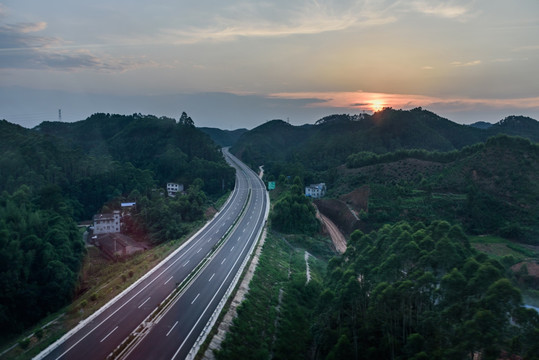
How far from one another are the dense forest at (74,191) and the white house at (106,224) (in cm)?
173

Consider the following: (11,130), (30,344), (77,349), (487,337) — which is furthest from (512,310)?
(11,130)

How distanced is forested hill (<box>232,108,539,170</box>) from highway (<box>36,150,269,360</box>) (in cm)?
6038

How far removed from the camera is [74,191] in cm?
5950

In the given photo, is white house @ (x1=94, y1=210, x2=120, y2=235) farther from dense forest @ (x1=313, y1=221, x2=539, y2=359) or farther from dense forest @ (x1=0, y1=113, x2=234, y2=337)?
dense forest @ (x1=313, y1=221, x2=539, y2=359)

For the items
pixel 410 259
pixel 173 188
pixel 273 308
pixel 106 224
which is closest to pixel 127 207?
pixel 106 224

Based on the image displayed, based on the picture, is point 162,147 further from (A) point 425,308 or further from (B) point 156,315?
(A) point 425,308

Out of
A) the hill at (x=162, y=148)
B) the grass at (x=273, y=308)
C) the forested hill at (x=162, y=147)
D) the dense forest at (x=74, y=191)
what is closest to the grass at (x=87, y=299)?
the dense forest at (x=74, y=191)

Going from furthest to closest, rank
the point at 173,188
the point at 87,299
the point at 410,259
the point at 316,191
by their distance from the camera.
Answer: the point at 316,191 → the point at 173,188 → the point at 87,299 → the point at 410,259

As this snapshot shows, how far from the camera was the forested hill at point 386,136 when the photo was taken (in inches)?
3725

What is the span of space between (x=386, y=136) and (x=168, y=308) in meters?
88.6

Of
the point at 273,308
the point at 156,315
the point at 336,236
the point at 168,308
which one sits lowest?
the point at 336,236

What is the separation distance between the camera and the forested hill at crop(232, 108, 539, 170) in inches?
3725

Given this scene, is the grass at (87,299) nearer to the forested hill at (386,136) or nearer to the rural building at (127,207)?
the rural building at (127,207)

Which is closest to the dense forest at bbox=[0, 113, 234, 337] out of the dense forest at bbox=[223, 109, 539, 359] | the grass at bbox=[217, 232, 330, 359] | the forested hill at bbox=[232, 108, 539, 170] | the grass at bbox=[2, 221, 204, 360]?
the grass at bbox=[2, 221, 204, 360]
